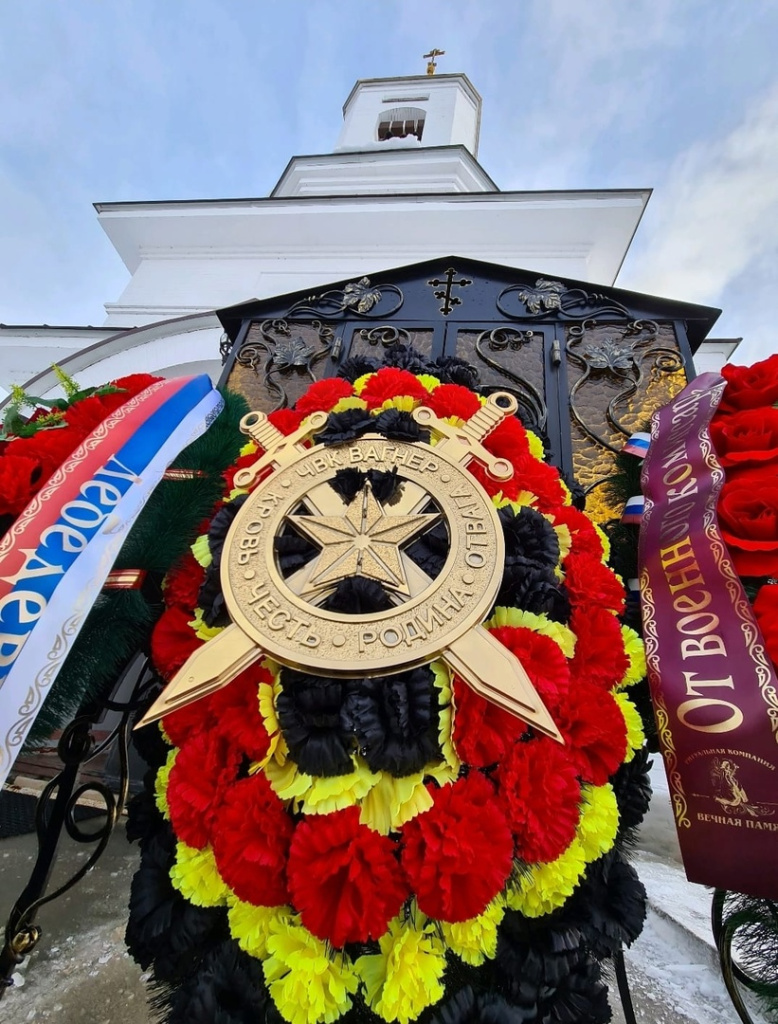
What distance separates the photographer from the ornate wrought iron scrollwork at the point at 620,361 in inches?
95.7

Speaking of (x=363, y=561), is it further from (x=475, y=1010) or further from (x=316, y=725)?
(x=475, y=1010)

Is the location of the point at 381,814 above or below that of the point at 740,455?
below

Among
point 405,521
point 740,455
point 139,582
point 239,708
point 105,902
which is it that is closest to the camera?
point 239,708

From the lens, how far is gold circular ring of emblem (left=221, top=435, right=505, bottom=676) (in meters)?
1.12

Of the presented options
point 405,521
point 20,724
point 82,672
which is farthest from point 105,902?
point 405,521

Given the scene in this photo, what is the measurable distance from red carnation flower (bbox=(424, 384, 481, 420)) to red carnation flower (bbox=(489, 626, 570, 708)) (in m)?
0.87

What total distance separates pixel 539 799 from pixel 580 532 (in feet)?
2.58

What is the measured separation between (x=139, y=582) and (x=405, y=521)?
80 centimetres

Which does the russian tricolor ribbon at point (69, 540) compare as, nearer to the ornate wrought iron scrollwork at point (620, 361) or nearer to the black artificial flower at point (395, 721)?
the black artificial flower at point (395, 721)

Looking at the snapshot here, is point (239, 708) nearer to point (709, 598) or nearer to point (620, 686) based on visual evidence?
point (620, 686)

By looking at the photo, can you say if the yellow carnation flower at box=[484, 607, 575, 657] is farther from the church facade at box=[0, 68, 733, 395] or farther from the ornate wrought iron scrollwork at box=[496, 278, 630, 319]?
the church facade at box=[0, 68, 733, 395]

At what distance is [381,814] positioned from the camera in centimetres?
97

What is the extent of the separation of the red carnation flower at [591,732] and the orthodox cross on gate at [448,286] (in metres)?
2.32

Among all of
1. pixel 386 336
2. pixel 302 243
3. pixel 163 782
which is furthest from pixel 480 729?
pixel 302 243
